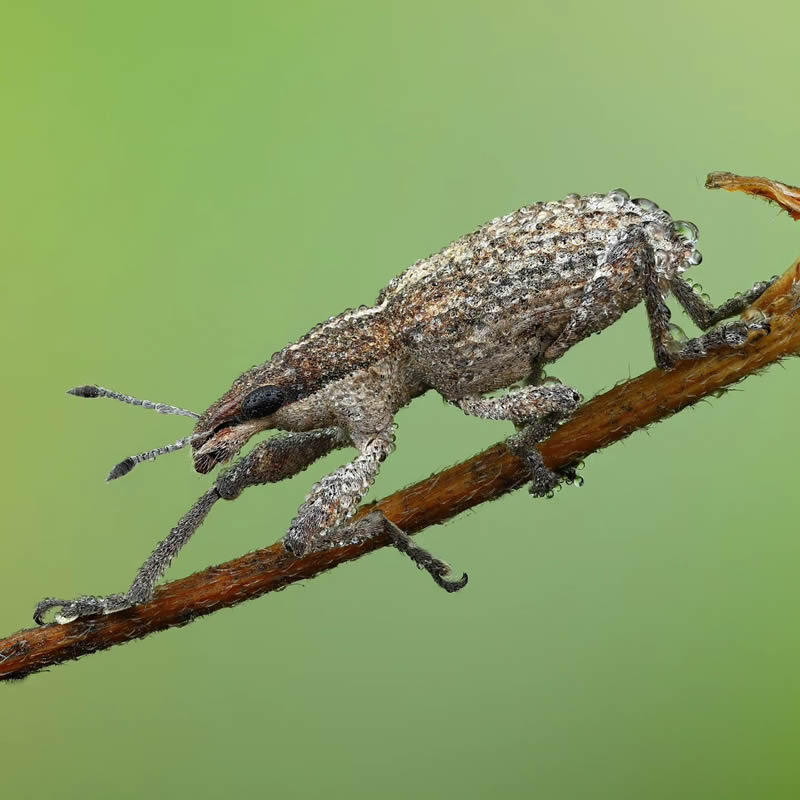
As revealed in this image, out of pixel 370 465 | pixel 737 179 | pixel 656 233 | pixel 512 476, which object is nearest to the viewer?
pixel 737 179

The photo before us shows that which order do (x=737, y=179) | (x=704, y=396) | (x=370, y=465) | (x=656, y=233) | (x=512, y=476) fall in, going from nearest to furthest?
(x=737, y=179) → (x=704, y=396) → (x=512, y=476) → (x=656, y=233) → (x=370, y=465)

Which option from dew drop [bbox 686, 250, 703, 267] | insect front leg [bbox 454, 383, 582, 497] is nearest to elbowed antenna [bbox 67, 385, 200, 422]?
insect front leg [bbox 454, 383, 582, 497]

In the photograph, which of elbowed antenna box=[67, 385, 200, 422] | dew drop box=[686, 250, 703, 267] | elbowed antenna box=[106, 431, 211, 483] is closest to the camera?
elbowed antenna box=[106, 431, 211, 483]

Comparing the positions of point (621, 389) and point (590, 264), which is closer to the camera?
point (621, 389)

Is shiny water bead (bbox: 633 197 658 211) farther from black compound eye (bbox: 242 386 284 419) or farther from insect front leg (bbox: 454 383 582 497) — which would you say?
black compound eye (bbox: 242 386 284 419)

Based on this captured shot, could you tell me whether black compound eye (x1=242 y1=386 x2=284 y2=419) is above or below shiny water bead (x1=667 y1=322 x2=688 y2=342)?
above

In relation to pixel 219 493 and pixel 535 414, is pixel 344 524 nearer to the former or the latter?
pixel 219 493

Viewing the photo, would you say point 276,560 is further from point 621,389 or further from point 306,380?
point 621,389

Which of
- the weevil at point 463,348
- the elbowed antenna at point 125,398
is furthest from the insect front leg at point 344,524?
the elbowed antenna at point 125,398

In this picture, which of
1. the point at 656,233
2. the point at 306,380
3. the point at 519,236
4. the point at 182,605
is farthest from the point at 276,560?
the point at 656,233
